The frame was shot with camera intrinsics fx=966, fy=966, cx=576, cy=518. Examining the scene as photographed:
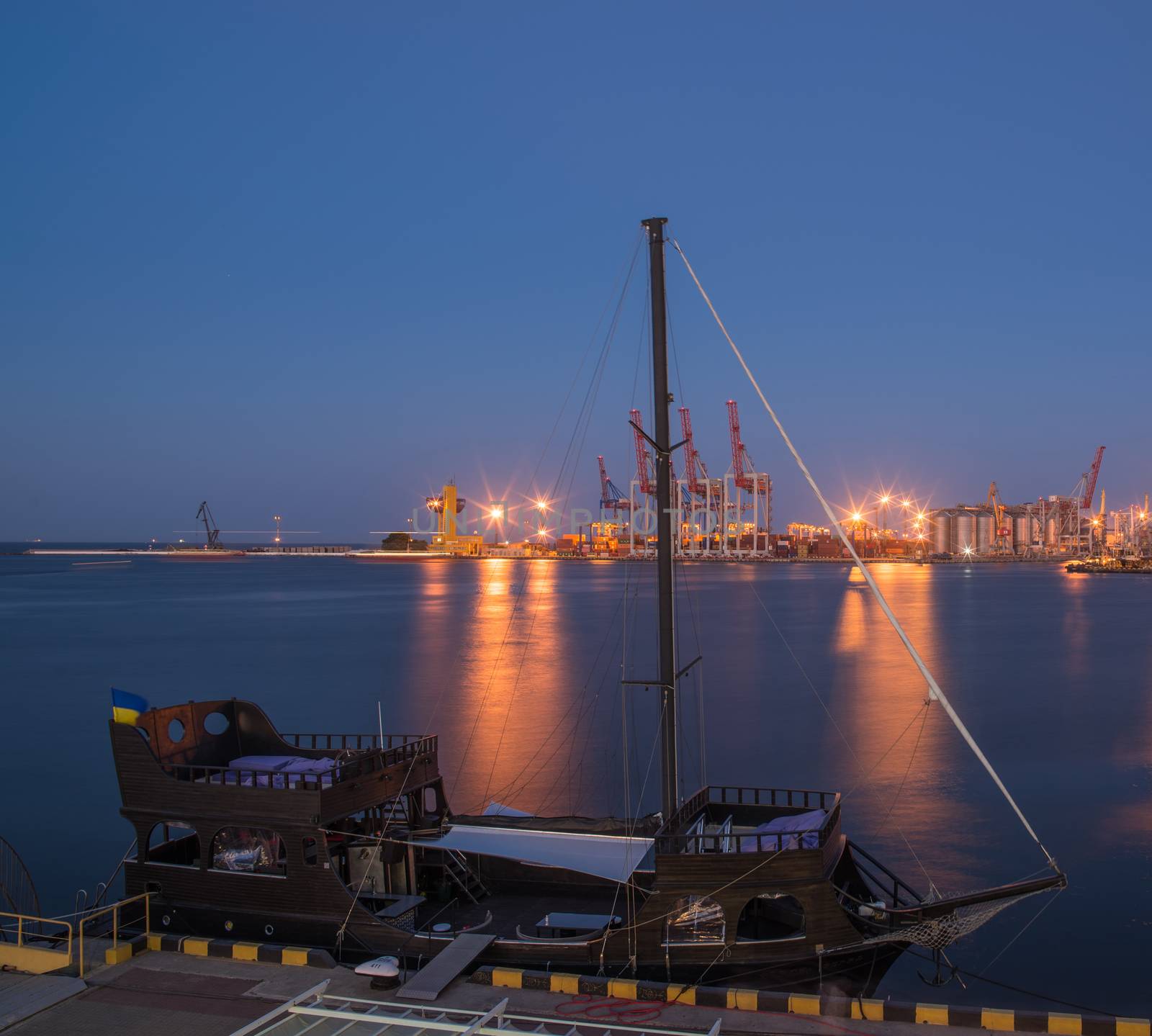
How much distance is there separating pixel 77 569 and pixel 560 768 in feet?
521

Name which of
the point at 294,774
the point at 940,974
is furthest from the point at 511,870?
the point at 940,974

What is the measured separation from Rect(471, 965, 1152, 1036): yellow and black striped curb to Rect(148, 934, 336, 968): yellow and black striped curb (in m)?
1.50

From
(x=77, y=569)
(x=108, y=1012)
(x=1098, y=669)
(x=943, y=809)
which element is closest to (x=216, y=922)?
(x=108, y=1012)

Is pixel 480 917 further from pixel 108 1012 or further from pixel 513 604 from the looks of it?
pixel 513 604

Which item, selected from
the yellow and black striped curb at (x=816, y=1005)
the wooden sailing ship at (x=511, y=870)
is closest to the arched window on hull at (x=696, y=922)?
the wooden sailing ship at (x=511, y=870)

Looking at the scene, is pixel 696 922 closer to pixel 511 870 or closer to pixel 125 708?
pixel 511 870

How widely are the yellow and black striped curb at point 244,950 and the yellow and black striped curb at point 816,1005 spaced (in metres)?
1.50

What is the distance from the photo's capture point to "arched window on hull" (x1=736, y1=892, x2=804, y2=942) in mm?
9078

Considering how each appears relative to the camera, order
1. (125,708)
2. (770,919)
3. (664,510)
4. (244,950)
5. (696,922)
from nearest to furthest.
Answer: (696,922), (244,950), (770,919), (125,708), (664,510)

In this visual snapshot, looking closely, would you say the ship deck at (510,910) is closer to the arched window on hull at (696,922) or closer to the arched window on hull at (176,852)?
the arched window on hull at (696,922)

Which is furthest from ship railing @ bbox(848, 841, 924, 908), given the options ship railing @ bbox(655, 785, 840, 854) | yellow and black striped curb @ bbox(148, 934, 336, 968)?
yellow and black striped curb @ bbox(148, 934, 336, 968)

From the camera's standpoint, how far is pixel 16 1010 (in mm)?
7520

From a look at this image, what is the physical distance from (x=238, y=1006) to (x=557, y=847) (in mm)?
3287

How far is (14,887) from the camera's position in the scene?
1351 cm
